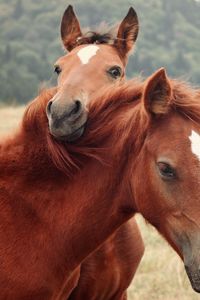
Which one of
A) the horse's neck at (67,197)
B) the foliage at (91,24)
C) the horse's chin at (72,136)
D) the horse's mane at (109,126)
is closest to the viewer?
the horse's mane at (109,126)

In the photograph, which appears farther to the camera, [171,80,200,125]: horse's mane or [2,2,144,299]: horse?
[2,2,144,299]: horse

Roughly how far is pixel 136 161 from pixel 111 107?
40 centimetres

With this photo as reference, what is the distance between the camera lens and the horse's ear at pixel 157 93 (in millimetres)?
3275

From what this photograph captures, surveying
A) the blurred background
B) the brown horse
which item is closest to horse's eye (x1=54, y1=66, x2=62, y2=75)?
the brown horse

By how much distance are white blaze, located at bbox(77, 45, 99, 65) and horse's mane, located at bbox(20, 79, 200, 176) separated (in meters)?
2.07

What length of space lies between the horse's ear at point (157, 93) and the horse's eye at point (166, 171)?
31cm

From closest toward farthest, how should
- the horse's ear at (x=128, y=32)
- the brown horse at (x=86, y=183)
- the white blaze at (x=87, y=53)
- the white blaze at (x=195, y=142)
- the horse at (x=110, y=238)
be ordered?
the white blaze at (x=195, y=142), the brown horse at (x=86, y=183), the horse at (x=110, y=238), the white blaze at (x=87, y=53), the horse's ear at (x=128, y=32)

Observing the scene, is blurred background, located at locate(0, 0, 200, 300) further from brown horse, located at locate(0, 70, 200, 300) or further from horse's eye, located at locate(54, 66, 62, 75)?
brown horse, located at locate(0, 70, 200, 300)

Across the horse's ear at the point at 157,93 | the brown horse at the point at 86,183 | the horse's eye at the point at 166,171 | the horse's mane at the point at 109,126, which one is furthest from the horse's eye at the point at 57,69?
the horse's eye at the point at 166,171

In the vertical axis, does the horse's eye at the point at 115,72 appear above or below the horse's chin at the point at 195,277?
above

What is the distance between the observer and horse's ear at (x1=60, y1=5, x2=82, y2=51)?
6930 mm

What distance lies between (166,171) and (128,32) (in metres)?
3.80

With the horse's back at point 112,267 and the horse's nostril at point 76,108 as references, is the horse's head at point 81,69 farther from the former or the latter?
the horse's back at point 112,267

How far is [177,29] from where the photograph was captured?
228 feet
